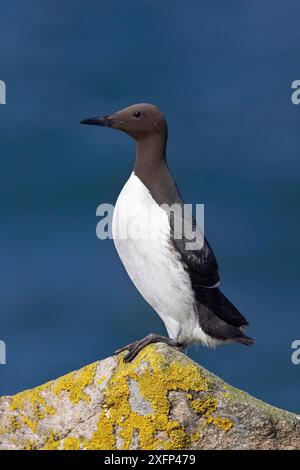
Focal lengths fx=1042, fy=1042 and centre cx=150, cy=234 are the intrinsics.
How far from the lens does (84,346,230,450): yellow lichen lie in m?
6.18

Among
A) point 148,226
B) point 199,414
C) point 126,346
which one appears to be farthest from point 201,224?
point 199,414

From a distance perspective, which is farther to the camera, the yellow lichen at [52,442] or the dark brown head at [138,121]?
the dark brown head at [138,121]

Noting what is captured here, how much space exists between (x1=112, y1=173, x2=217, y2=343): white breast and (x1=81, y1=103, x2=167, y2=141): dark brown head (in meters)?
0.35

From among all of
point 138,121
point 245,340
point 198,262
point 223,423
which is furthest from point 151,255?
point 223,423

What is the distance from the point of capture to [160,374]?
627 cm

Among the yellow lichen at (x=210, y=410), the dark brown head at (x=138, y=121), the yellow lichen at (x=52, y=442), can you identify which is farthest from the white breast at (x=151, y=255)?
the yellow lichen at (x=52, y=442)

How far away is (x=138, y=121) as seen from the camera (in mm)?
7363

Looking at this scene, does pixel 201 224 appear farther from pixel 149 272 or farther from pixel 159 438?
pixel 159 438

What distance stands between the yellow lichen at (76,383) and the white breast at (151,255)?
41.9 inches

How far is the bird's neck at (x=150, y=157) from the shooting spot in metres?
7.42

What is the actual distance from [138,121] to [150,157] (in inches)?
10.8

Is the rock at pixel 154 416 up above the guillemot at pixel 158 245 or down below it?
below

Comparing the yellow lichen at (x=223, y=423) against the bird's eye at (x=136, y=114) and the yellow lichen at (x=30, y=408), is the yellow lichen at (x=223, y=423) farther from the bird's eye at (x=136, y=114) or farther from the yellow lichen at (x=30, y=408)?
the bird's eye at (x=136, y=114)
